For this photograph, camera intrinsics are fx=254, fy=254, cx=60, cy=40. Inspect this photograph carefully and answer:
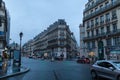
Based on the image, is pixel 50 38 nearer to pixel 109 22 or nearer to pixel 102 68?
pixel 109 22

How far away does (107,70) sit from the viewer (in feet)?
50.3

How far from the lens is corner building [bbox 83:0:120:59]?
5809 centimetres

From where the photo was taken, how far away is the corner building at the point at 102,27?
58094mm

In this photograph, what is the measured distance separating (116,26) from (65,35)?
6411 centimetres

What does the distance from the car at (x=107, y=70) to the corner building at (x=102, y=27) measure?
40309mm

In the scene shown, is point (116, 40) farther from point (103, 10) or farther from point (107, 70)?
point (107, 70)

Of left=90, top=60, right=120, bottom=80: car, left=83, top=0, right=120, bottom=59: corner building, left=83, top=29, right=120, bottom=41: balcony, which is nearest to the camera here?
left=90, top=60, right=120, bottom=80: car

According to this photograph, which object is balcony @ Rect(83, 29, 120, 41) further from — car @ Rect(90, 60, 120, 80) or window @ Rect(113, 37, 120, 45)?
car @ Rect(90, 60, 120, 80)

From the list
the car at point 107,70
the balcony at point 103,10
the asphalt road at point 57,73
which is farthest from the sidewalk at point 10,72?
the balcony at point 103,10

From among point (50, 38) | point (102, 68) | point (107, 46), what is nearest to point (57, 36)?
point (50, 38)

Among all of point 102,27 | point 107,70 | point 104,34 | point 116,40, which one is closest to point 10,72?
point 107,70

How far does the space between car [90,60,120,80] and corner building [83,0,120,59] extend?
40309 mm

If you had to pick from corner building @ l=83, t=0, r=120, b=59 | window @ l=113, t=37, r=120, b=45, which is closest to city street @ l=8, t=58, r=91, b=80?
window @ l=113, t=37, r=120, b=45

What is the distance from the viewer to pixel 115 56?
57406mm
